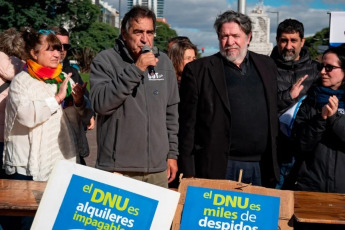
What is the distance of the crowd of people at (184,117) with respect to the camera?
3541 mm

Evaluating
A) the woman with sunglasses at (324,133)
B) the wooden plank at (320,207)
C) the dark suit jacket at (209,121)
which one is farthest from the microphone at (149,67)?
the wooden plank at (320,207)

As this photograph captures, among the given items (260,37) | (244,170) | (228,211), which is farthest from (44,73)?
(260,37)

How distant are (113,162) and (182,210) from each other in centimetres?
67

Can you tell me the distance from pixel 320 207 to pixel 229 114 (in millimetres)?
881

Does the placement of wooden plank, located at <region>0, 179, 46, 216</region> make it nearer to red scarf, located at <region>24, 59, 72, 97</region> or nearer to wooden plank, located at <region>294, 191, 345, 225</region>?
red scarf, located at <region>24, 59, 72, 97</region>

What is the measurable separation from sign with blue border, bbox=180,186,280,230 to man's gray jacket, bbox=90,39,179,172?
1.93 ft

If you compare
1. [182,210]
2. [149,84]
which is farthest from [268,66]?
[182,210]

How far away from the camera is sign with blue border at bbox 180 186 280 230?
117 inches

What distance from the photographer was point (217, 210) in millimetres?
3000

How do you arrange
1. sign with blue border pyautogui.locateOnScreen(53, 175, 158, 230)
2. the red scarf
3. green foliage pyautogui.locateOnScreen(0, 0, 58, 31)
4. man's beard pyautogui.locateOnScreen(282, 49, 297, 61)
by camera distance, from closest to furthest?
sign with blue border pyautogui.locateOnScreen(53, 175, 158, 230) < the red scarf < man's beard pyautogui.locateOnScreen(282, 49, 297, 61) < green foliage pyautogui.locateOnScreen(0, 0, 58, 31)

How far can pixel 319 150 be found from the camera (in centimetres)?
378

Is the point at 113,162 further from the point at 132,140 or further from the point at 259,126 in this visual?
the point at 259,126

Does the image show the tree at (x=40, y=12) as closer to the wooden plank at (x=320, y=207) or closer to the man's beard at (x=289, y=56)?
the man's beard at (x=289, y=56)

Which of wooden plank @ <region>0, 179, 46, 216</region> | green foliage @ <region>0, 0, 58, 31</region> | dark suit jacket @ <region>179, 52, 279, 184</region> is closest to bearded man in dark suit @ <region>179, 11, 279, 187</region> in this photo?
dark suit jacket @ <region>179, 52, 279, 184</region>
